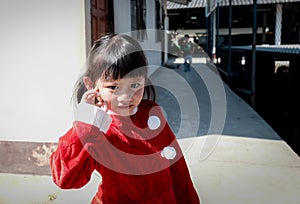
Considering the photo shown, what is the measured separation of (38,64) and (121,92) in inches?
64.4

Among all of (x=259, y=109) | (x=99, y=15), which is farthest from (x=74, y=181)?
(x=259, y=109)

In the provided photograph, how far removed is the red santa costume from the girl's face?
0.18 ft

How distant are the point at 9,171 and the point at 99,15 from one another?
161 centimetres

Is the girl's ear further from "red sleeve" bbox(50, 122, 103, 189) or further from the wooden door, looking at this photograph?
the wooden door

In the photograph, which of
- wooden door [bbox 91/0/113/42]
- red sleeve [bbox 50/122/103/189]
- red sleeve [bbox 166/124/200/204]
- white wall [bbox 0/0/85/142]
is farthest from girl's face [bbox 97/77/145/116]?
wooden door [bbox 91/0/113/42]

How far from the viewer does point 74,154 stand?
98cm

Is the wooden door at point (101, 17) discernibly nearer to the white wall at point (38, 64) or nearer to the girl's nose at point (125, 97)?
the white wall at point (38, 64)

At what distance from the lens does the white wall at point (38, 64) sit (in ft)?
7.91

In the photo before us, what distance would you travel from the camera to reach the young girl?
99 centimetres

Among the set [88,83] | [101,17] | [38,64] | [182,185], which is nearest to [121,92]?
[88,83]

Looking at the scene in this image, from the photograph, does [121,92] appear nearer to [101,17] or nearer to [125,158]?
[125,158]

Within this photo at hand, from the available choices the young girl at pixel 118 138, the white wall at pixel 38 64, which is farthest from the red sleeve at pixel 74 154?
the white wall at pixel 38 64

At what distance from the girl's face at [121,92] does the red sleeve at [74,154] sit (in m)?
0.11

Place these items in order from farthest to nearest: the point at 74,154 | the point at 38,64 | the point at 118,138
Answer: the point at 38,64
the point at 118,138
the point at 74,154
